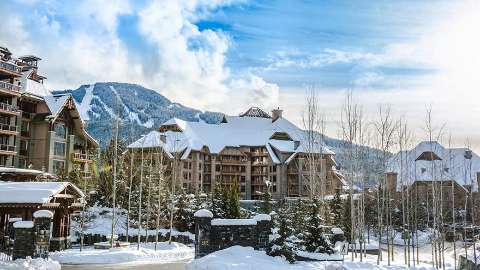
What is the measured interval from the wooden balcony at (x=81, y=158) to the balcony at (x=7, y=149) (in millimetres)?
8475

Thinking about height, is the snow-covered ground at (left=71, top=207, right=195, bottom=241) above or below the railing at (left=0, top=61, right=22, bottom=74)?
below

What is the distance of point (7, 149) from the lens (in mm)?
45500

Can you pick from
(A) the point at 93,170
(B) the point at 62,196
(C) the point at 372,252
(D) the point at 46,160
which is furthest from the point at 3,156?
(C) the point at 372,252

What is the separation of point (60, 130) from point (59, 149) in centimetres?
215

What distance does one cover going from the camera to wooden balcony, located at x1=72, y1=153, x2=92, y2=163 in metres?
54.2

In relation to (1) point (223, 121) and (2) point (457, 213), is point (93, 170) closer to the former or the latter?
(1) point (223, 121)

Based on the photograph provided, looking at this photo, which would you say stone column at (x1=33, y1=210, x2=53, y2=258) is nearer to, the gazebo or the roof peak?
the gazebo

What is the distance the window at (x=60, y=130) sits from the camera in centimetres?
5159

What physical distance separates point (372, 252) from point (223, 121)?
40.7 m

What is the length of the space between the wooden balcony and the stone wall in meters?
35.9

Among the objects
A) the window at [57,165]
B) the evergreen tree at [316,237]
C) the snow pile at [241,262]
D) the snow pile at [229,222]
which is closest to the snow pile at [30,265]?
the snow pile at [241,262]

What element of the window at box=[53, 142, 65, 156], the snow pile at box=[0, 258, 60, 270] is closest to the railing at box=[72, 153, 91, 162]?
the window at box=[53, 142, 65, 156]

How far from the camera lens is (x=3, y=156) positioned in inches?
1801

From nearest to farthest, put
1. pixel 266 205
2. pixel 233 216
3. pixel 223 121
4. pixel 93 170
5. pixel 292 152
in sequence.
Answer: pixel 233 216
pixel 266 205
pixel 93 170
pixel 292 152
pixel 223 121
